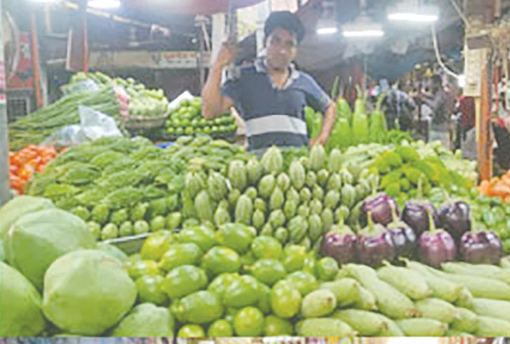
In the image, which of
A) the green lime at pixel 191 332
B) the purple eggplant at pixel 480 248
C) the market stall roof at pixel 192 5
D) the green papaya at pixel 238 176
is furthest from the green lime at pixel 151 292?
the purple eggplant at pixel 480 248

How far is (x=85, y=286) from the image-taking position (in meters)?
1.65

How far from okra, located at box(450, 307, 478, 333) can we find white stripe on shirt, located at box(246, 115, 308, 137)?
769 mm

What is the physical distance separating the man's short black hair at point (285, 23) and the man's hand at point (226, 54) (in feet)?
0.39

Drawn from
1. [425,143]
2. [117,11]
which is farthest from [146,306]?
[425,143]

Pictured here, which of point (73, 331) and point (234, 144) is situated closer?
point (73, 331)

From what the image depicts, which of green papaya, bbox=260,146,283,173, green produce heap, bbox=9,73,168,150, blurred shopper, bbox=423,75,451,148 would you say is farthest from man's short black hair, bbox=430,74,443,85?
green produce heap, bbox=9,73,168,150

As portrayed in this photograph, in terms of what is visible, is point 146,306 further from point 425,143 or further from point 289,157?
point 425,143

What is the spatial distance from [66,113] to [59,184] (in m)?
0.25

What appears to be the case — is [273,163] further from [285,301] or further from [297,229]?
[285,301]

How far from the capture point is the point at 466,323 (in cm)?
180

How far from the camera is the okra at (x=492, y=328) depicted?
1803 millimetres

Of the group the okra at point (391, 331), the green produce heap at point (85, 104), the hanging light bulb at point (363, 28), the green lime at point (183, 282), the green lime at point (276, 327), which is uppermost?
the hanging light bulb at point (363, 28)

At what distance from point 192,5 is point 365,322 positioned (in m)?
1.13

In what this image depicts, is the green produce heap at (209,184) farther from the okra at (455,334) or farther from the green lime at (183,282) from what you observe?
the okra at (455,334)
